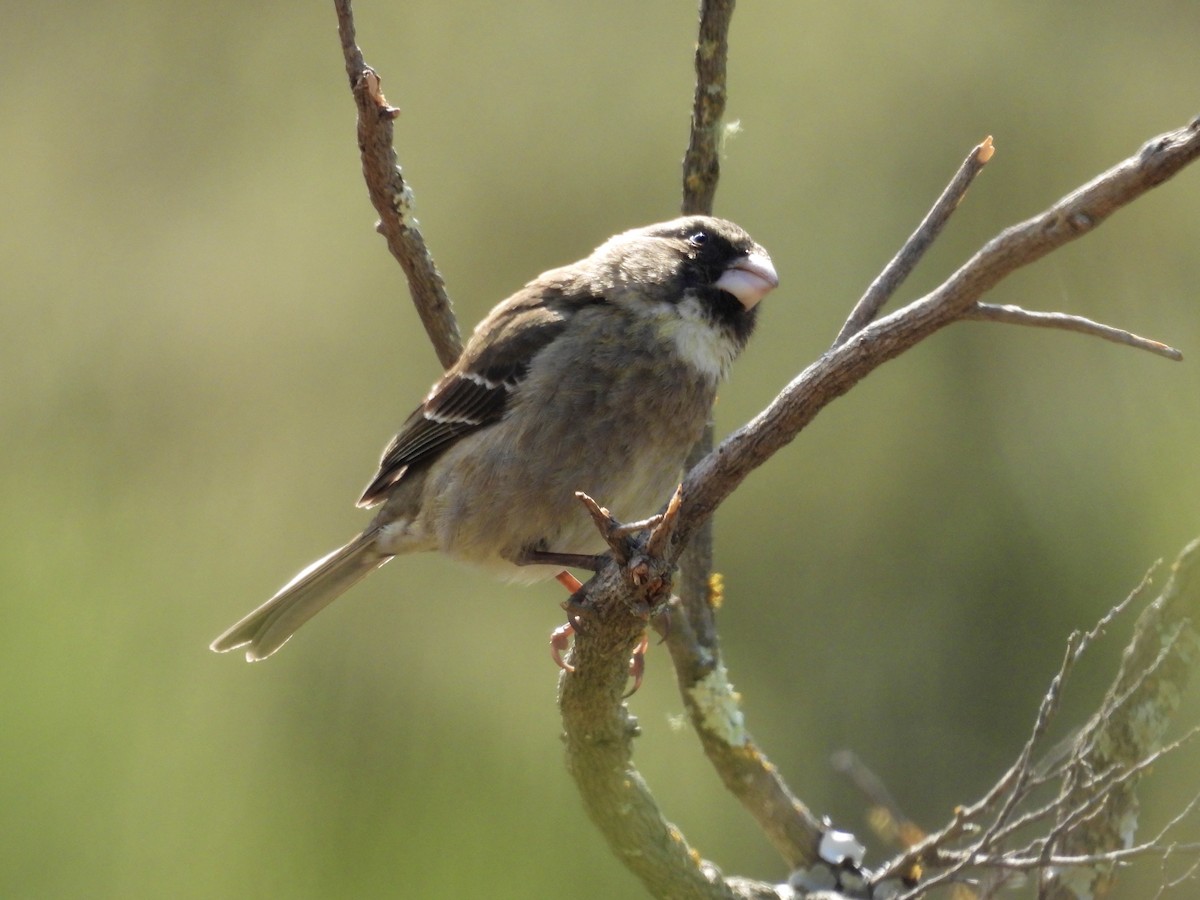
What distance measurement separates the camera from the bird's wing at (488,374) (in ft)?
11.4

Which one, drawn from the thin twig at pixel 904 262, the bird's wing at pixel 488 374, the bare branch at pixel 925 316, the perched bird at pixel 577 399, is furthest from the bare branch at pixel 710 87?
the bare branch at pixel 925 316

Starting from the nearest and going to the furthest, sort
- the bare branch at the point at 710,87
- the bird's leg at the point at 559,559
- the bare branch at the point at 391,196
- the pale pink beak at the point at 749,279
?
1. the bare branch at the point at 391,196
2. the bird's leg at the point at 559,559
3. the bare branch at the point at 710,87
4. the pale pink beak at the point at 749,279

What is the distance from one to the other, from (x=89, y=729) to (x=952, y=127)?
404 cm

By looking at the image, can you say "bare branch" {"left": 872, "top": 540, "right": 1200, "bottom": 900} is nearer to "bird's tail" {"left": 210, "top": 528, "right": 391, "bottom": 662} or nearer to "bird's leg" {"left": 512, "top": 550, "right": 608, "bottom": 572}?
"bird's leg" {"left": 512, "top": 550, "right": 608, "bottom": 572}

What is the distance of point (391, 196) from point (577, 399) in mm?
687

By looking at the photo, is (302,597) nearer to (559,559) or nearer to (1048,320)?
(559,559)

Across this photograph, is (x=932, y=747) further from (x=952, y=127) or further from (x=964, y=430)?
(x=952, y=127)

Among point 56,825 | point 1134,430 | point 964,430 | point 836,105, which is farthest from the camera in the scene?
point 836,105

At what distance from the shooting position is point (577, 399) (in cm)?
326

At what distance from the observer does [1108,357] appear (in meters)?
4.91

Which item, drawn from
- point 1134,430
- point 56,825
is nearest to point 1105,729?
point 1134,430

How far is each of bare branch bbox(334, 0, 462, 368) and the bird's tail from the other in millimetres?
626

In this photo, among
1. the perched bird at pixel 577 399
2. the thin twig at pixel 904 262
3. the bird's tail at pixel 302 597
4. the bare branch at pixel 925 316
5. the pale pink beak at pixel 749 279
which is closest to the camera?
the bare branch at pixel 925 316

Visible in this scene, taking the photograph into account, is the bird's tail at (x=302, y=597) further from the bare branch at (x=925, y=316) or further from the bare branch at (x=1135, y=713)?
the bare branch at (x=1135, y=713)
